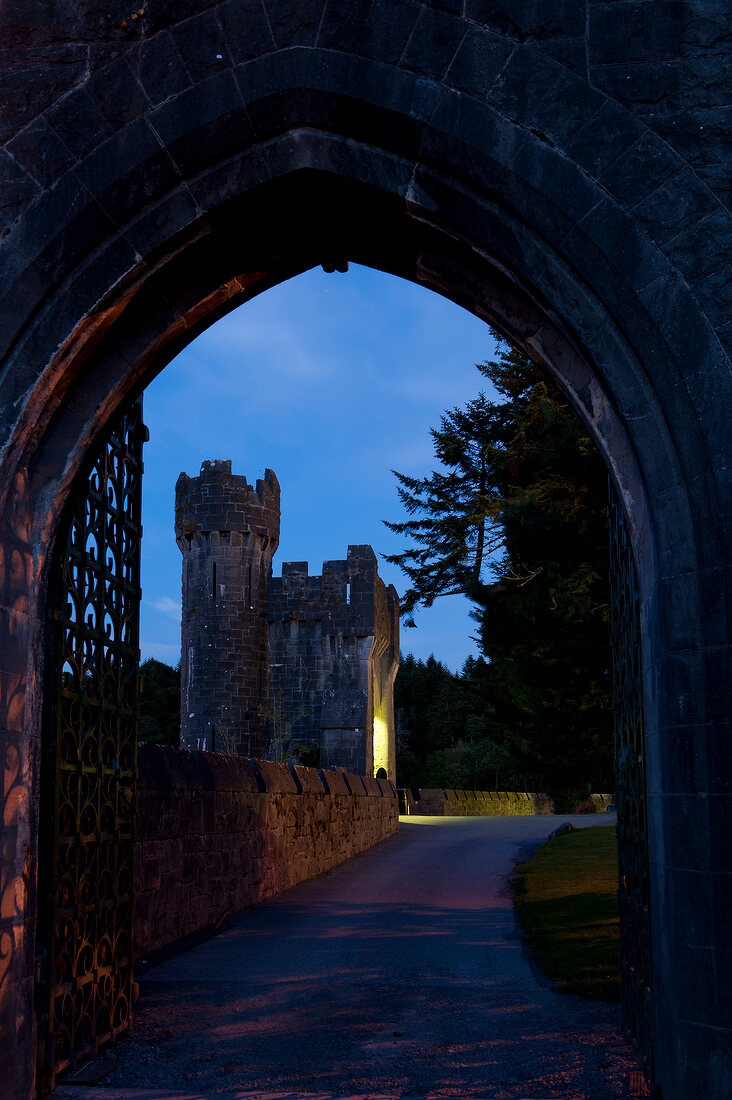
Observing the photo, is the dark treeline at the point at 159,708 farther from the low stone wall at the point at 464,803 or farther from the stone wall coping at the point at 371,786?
the stone wall coping at the point at 371,786

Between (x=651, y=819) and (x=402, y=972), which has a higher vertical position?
(x=651, y=819)

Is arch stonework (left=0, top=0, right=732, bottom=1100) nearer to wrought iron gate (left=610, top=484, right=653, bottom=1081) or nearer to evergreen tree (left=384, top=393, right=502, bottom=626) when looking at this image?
wrought iron gate (left=610, top=484, right=653, bottom=1081)

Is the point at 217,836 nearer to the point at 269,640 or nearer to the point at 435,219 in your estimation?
the point at 435,219

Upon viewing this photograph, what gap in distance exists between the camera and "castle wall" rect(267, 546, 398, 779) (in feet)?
79.5

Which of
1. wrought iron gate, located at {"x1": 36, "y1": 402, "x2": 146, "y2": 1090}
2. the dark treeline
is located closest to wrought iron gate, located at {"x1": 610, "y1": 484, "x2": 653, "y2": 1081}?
wrought iron gate, located at {"x1": 36, "y1": 402, "x2": 146, "y2": 1090}

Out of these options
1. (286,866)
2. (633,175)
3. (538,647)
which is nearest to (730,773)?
(633,175)

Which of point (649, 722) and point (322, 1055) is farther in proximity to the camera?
point (322, 1055)

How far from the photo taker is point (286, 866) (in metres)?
10.9

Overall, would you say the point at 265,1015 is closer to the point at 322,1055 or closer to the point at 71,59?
the point at 322,1055

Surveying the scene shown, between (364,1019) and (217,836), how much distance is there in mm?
3427

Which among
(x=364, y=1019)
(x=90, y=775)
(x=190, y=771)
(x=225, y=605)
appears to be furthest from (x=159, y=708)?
(x=90, y=775)

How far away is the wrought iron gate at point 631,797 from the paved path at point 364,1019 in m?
0.28

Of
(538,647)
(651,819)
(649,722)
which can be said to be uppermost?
(538,647)

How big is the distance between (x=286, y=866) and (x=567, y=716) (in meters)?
8.28
